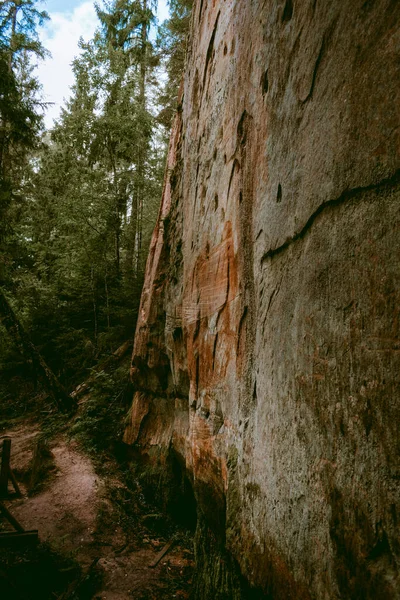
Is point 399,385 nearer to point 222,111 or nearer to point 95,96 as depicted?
point 222,111

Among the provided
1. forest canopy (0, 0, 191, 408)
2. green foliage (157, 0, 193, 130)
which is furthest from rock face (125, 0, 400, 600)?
green foliage (157, 0, 193, 130)

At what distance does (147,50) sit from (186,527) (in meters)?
18.1

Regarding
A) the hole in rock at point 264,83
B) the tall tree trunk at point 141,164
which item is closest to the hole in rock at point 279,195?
the hole in rock at point 264,83

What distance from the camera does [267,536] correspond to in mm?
3359

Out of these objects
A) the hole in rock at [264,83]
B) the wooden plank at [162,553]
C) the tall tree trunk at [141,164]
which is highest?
the tall tree trunk at [141,164]

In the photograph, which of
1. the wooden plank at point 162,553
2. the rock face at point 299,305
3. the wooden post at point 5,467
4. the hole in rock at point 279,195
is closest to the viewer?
the rock face at point 299,305

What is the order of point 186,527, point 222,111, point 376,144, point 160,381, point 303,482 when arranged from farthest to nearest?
point 160,381
point 186,527
point 222,111
point 303,482
point 376,144

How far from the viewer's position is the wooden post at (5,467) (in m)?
7.94

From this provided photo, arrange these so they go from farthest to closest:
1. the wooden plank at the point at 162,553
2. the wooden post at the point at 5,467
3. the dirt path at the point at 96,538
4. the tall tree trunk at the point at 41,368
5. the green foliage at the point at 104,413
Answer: the tall tree trunk at the point at 41,368, the green foliage at the point at 104,413, the wooden post at the point at 5,467, the wooden plank at the point at 162,553, the dirt path at the point at 96,538

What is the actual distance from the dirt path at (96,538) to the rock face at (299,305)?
1.17 metres

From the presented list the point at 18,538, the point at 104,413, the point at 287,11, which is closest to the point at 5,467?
the point at 18,538

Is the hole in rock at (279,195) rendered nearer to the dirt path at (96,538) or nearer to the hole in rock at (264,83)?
the hole in rock at (264,83)

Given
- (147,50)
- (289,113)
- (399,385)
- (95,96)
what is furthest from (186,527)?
(147,50)

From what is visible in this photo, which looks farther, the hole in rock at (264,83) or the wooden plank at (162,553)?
the wooden plank at (162,553)
